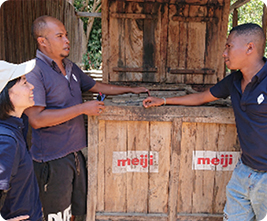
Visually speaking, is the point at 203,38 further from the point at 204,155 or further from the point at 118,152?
the point at 118,152

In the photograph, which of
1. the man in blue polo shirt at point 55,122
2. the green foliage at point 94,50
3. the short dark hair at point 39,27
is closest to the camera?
the man in blue polo shirt at point 55,122

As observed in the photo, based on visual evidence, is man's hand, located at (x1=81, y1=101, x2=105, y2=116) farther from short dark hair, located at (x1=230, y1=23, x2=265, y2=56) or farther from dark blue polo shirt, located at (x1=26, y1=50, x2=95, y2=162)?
short dark hair, located at (x1=230, y1=23, x2=265, y2=56)

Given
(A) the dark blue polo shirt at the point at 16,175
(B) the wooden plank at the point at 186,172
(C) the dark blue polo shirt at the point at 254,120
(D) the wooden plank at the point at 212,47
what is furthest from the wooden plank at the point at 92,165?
(D) the wooden plank at the point at 212,47

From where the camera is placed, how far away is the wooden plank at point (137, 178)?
2.37m

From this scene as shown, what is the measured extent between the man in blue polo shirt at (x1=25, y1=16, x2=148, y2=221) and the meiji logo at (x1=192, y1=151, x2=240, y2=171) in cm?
103

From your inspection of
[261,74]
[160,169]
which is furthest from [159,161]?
[261,74]

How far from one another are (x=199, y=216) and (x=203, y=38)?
240cm

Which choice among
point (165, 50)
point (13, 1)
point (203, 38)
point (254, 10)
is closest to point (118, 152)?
point (165, 50)

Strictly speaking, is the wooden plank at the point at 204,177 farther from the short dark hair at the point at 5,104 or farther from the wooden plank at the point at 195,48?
the short dark hair at the point at 5,104

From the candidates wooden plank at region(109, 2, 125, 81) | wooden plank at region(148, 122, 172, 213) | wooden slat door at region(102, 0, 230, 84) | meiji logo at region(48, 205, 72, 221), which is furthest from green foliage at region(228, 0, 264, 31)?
meiji logo at region(48, 205, 72, 221)

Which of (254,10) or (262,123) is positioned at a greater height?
(254,10)

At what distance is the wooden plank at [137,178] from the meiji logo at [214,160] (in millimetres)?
493

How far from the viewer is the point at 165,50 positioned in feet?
11.8

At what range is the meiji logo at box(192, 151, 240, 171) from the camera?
7.84 feet
